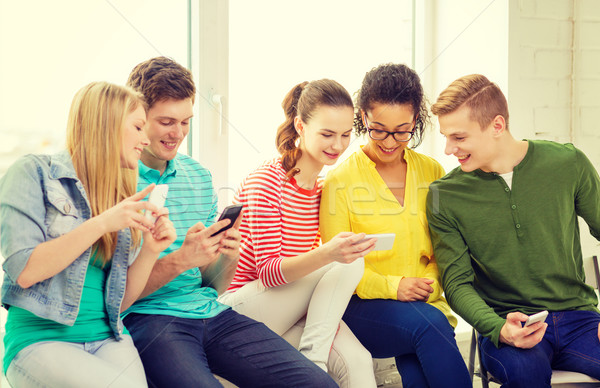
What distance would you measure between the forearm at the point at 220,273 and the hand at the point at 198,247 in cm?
14

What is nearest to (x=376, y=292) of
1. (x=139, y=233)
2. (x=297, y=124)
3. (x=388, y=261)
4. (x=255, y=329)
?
(x=388, y=261)

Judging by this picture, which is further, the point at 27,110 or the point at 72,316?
the point at 27,110

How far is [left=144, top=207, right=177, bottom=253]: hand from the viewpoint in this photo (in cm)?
116

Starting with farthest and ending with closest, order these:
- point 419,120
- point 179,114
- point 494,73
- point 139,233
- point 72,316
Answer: point 494,73, point 419,120, point 179,114, point 139,233, point 72,316

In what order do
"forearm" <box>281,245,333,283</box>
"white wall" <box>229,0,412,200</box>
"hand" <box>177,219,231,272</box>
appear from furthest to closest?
1. "white wall" <box>229,0,412,200</box>
2. "forearm" <box>281,245,333,283</box>
3. "hand" <box>177,219,231,272</box>

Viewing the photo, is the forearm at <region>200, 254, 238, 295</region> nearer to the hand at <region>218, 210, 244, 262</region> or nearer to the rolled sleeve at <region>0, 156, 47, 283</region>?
the hand at <region>218, 210, 244, 262</region>

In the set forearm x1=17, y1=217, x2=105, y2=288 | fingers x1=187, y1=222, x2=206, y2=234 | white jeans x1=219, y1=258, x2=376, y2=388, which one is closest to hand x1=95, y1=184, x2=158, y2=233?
forearm x1=17, y1=217, x2=105, y2=288

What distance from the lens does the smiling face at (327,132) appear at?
57.9 inches

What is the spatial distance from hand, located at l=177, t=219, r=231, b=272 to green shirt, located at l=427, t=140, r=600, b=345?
0.60 metres

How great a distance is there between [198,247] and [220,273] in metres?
0.18

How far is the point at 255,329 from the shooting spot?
50.5 inches

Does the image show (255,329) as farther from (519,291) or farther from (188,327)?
(519,291)

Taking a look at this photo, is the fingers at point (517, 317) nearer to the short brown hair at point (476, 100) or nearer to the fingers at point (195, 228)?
the short brown hair at point (476, 100)

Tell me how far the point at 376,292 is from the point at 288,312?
237 millimetres
